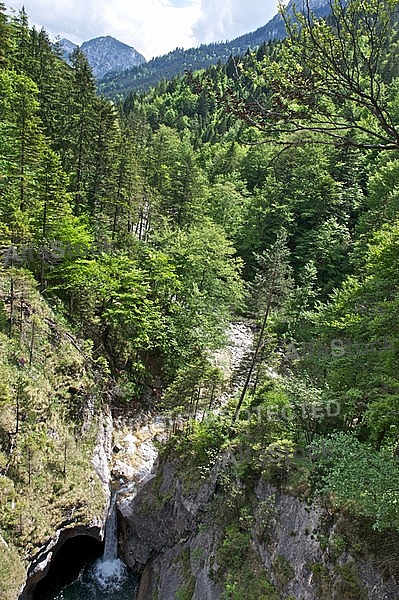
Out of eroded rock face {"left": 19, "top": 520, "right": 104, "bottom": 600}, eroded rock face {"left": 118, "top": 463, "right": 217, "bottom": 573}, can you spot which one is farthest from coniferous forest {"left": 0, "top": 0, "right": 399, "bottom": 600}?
eroded rock face {"left": 118, "top": 463, "right": 217, "bottom": 573}

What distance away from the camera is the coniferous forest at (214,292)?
412 cm

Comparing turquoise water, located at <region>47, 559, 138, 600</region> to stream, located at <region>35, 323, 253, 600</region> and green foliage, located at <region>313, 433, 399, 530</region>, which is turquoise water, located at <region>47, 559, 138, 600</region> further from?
green foliage, located at <region>313, 433, 399, 530</region>

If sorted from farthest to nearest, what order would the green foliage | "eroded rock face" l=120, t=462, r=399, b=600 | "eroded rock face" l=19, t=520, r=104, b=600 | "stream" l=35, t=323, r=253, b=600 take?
"stream" l=35, t=323, r=253, b=600 < "eroded rock face" l=19, t=520, r=104, b=600 < "eroded rock face" l=120, t=462, r=399, b=600 < the green foliage

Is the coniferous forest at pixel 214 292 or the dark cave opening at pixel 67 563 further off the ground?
the coniferous forest at pixel 214 292

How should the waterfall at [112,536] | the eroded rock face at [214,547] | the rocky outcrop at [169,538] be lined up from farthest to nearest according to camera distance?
the waterfall at [112,536] → the rocky outcrop at [169,538] → the eroded rock face at [214,547]

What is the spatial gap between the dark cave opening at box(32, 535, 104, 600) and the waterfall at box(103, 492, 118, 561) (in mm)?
330

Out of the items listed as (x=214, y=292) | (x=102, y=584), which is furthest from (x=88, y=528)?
(x=214, y=292)

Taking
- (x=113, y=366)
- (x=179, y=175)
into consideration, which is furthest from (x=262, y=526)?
(x=179, y=175)

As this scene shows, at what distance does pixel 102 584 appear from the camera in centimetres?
1622

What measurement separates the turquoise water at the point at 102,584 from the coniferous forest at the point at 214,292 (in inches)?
123

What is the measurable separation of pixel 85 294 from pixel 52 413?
6915 millimetres

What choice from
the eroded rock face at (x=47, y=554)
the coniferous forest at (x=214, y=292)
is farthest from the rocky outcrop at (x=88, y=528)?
the coniferous forest at (x=214, y=292)

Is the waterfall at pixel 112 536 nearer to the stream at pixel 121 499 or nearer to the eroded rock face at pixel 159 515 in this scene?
the stream at pixel 121 499

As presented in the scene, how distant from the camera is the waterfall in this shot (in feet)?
57.5
